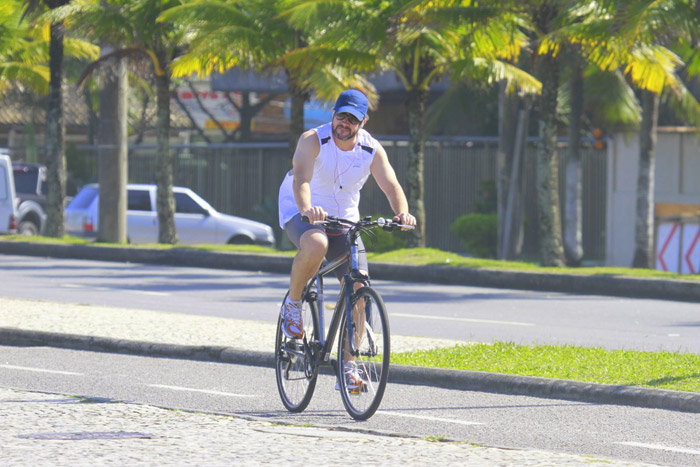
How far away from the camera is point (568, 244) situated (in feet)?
84.2

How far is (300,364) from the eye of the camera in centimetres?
780

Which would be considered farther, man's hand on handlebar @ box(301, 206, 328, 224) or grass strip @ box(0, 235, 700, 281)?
grass strip @ box(0, 235, 700, 281)

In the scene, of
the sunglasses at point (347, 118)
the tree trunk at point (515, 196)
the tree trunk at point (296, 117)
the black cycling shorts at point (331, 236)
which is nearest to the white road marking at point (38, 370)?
the black cycling shorts at point (331, 236)

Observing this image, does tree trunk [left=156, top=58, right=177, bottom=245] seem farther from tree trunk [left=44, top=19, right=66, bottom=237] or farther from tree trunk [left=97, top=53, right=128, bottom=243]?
tree trunk [left=44, top=19, right=66, bottom=237]

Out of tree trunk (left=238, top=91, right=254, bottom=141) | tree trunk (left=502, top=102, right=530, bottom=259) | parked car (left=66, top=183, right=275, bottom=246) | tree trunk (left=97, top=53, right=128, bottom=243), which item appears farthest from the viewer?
tree trunk (left=238, top=91, right=254, bottom=141)

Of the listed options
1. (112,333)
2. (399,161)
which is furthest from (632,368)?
(399,161)

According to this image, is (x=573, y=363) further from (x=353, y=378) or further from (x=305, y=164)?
(x=305, y=164)

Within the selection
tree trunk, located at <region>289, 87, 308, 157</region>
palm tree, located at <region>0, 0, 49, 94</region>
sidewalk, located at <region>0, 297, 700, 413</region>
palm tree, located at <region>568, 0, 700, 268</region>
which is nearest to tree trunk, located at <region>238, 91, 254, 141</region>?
palm tree, located at <region>0, 0, 49, 94</region>

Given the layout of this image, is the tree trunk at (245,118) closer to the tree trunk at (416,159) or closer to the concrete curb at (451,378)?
the tree trunk at (416,159)

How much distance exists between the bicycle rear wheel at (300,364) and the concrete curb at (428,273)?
966 cm

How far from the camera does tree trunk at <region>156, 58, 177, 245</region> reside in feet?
78.1

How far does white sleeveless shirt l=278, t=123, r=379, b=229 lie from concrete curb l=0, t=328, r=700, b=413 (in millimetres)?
1795

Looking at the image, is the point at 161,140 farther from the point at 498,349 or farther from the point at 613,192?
the point at 498,349

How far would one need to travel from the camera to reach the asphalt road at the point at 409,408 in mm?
6873
